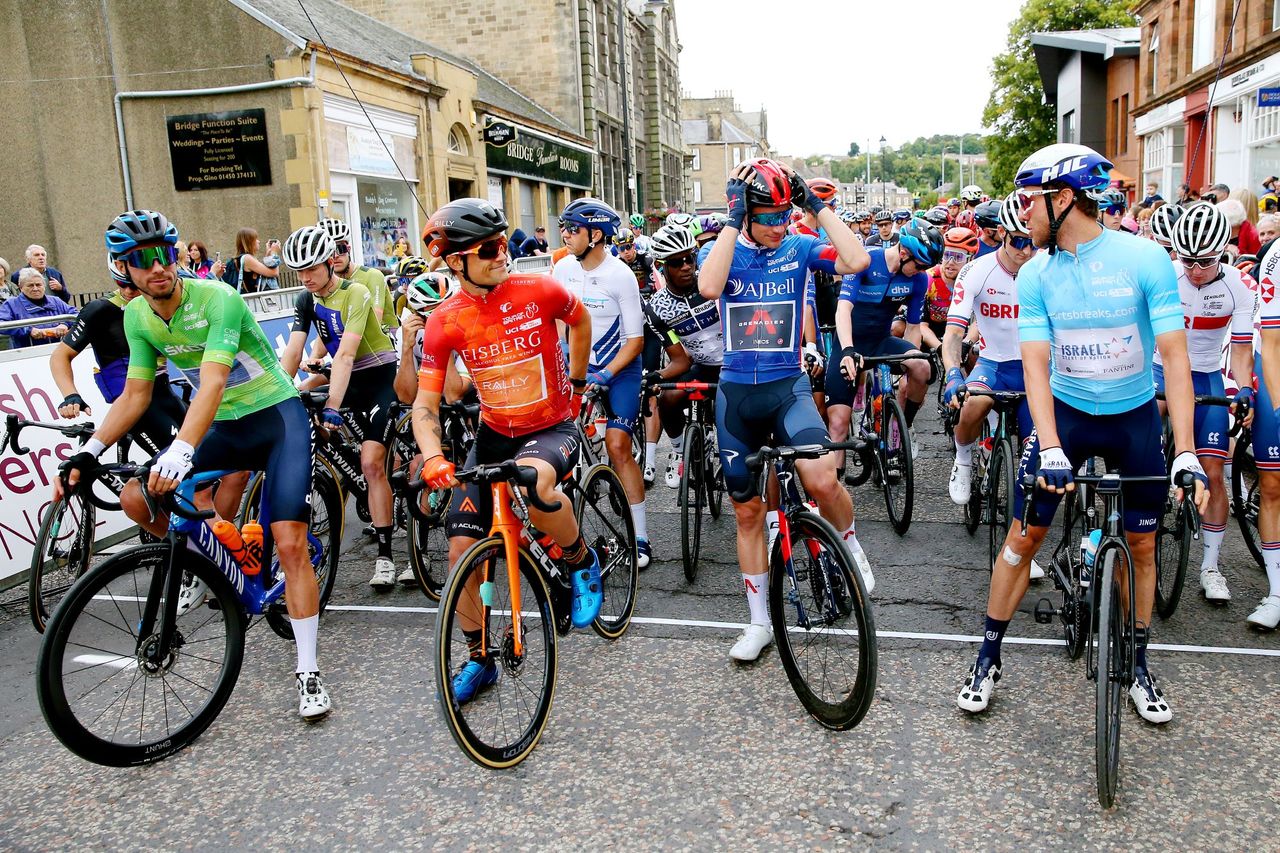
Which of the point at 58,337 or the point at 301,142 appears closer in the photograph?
the point at 58,337

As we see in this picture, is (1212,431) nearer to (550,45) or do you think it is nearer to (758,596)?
(758,596)

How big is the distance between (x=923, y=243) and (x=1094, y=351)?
2.65 m

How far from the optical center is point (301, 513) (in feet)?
14.7

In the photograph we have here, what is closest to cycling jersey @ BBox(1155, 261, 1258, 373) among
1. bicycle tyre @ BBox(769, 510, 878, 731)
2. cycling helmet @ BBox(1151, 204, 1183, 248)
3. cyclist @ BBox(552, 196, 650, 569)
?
cycling helmet @ BBox(1151, 204, 1183, 248)

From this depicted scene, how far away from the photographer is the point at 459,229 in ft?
13.2

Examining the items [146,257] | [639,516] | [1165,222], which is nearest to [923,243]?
[1165,222]

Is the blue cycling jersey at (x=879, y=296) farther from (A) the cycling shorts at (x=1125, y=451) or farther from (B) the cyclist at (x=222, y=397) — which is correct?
(B) the cyclist at (x=222, y=397)

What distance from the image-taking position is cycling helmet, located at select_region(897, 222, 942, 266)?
6211mm

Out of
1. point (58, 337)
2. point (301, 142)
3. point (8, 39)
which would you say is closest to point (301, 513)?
point (58, 337)

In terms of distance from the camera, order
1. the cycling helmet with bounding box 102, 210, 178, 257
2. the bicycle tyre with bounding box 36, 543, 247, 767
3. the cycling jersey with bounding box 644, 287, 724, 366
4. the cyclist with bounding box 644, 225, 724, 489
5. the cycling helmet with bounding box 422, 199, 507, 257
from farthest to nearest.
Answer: the cycling jersey with bounding box 644, 287, 724, 366 < the cyclist with bounding box 644, 225, 724, 489 < the cycling helmet with bounding box 102, 210, 178, 257 < the cycling helmet with bounding box 422, 199, 507, 257 < the bicycle tyre with bounding box 36, 543, 247, 767

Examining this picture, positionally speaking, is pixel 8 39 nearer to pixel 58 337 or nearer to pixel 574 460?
pixel 58 337

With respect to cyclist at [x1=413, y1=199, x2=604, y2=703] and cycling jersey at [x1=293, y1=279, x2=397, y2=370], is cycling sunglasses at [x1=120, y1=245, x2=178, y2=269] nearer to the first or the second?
cyclist at [x1=413, y1=199, x2=604, y2=703]

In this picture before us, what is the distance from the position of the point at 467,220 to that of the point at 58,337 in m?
5.79

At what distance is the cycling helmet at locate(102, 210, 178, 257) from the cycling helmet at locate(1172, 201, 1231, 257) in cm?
472
